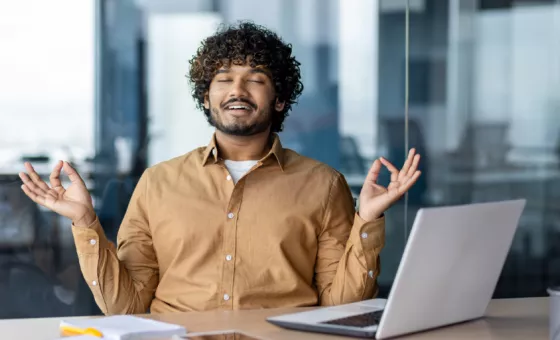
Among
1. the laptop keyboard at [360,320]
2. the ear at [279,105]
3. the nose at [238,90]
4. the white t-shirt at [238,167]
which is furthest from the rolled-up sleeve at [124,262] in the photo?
the laptop keyboard at [360,320]

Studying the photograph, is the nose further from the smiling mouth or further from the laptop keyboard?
the laptop keyboard

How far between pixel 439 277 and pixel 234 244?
0.88 metres

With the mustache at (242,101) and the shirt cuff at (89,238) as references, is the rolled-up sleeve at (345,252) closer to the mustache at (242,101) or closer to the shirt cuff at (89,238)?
the mustache at (242,101)

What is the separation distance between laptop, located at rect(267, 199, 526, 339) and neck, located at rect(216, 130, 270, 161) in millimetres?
758

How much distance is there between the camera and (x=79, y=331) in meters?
2.03

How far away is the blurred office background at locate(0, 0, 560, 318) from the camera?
4.54m

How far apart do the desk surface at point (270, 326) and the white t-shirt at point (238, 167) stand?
25.5 inches

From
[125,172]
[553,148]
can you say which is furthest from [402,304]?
[553,148]

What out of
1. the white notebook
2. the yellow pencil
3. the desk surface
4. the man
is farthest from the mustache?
the yellow pencil

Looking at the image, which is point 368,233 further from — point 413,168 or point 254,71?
point 254,71

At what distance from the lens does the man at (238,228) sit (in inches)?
106

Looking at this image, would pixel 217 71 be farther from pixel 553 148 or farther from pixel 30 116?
pixel 553 148

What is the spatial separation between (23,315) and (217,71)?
221 centimetres

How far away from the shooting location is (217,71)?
2967 millimetres
